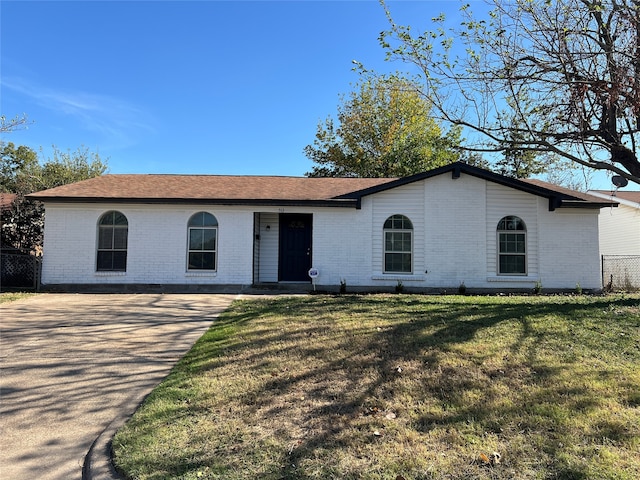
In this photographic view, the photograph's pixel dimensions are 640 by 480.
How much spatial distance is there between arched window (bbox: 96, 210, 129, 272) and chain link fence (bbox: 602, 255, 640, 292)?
1659cm

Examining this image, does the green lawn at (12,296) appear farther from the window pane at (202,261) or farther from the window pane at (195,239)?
the window pane at (195,239)

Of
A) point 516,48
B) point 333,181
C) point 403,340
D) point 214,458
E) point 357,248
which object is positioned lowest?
point 214,458

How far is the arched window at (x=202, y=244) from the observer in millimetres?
13602

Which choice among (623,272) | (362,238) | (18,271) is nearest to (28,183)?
(18,271)

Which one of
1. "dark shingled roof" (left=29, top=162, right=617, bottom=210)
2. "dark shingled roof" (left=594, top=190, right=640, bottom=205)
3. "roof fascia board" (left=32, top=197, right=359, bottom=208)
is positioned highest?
"dark shingled roof" (left=594, top=190, right=640, bottom=205)

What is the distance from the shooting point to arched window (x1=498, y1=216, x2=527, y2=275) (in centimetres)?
1359

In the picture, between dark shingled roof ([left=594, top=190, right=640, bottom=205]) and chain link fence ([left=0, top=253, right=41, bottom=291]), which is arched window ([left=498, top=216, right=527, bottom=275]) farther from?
chain link fence ([left=0, top=253, right=41, bottom=291])

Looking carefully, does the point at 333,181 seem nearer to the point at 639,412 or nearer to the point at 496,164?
the point at 639,412

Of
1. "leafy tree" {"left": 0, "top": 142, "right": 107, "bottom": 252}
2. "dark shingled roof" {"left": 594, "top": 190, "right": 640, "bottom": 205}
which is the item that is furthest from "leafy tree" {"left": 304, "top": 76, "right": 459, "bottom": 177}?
"leafy tree" {"left": 0, "top": 142, "right": 107, "bottom": 252}

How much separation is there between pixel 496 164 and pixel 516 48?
21.5 m

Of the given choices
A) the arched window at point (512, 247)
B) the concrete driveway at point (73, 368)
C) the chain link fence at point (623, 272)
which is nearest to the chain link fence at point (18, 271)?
the concrete driveway at point (73, 368)

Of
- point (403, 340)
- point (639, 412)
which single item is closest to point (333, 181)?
point (403, 340)

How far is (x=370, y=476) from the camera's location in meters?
3.10

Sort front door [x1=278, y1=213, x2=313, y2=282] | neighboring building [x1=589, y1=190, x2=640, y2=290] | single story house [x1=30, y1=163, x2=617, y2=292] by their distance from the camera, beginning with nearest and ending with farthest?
single story house [x1=30, y1=163, x2=617, y2=292]
front door [x1=278, y1=213, x2=313, y2=282]
neighboring building [x1=589, y1=190, x2=640, y2=290]
